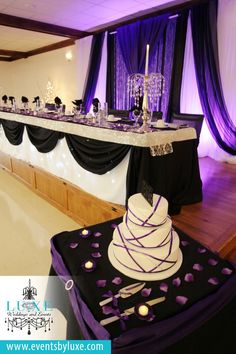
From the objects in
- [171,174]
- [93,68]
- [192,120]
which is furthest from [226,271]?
[93,68]

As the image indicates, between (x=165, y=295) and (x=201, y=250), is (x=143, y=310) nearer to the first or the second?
(x=165, y=295)

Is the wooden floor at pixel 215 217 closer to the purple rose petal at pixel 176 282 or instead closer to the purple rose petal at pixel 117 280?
the purple rose petal at pixel 176 282

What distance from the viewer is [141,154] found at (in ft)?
6.06

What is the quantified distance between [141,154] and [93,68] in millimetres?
4882

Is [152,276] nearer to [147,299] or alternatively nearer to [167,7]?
[147,299]

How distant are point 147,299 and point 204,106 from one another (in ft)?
12.5

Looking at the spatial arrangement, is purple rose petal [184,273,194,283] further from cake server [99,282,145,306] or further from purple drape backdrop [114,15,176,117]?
purple drape backdrop [114,15,176,117]

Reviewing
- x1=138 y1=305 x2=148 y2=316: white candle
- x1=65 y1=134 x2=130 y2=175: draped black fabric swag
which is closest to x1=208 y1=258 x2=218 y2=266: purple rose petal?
x1=138 y1=305 x2=148 y2=316: white candle

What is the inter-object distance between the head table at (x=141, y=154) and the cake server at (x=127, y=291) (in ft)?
3.53

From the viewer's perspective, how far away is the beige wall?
707 centimetres

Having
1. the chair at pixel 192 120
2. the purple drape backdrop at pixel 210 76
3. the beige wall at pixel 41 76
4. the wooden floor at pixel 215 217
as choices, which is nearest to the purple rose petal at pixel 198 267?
the wooden floor at pixel 215 217

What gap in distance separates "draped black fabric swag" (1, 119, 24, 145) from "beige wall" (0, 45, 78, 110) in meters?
3.46

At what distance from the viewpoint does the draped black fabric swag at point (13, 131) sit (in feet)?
11.2

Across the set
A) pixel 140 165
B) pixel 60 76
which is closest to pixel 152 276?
pixel 140 165
